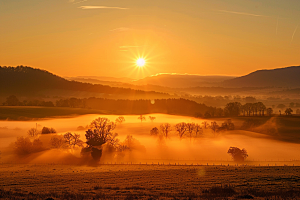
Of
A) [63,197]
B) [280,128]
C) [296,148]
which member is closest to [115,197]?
[63,197]

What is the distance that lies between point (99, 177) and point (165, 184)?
43.8 ft

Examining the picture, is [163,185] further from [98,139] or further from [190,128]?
[190,128]

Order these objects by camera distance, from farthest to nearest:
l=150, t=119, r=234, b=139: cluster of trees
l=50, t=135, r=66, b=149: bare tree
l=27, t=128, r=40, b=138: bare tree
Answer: l=150, t=119, r=234, b=139: cluster of trees < l=27, t=128, r=40, b=138: bare tree < l=50, t=135, r=66, b=149: bare tree

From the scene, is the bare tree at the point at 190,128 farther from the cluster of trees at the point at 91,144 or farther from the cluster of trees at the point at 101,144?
the cluster of trees at the point at 101,144

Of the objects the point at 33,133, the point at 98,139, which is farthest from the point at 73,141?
the point at 33,133

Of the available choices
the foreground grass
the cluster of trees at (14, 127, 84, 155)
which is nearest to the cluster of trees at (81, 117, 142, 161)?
the cluster of trees at (14, 127, 84, 155)

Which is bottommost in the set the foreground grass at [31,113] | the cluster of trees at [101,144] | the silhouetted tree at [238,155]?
the silhouetted tree at [238,155]

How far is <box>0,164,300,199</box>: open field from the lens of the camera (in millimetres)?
30875

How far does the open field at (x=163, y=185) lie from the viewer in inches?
1216

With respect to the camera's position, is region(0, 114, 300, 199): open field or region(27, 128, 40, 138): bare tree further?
region(27, 128, 40, 138): bare tree

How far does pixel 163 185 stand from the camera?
3775 centimetres

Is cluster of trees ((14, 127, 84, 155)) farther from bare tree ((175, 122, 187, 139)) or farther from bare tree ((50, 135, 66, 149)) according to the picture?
bare tree ((175, 122, 187, 139))

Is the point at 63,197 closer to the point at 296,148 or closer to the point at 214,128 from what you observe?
the point at 296,148

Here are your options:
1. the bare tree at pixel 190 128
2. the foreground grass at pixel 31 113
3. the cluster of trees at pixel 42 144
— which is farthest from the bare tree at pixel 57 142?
the foreground grass at pixel 31 113
